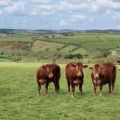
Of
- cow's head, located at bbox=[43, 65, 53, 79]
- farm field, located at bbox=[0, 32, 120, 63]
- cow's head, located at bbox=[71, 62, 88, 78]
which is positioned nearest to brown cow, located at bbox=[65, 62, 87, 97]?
cow's head, located at bbox=[71, 62, 88, 78]

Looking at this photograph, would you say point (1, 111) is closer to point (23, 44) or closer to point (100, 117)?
point (100, 117)

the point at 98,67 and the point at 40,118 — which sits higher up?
the point at 98,67

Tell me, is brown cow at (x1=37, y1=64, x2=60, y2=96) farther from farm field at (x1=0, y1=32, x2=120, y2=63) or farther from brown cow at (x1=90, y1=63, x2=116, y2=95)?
farm field at (x1=0, y1=32, x2=120, y2=63)

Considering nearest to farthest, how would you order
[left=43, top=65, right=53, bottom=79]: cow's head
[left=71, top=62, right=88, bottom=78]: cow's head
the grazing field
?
the grazing field → [left=71, top=62, right=88, bottom=78]: cow's head → [left=43, top=65, right=53, bottom=79]: cow's head

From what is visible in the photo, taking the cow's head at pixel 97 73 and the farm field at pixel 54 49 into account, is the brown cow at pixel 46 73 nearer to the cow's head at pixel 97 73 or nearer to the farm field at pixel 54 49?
the cow's head at pixel 97 73

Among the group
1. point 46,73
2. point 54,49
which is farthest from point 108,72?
point 54,49

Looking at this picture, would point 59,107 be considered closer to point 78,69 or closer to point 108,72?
point 78,69

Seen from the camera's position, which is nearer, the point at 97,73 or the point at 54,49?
the point at 97,73

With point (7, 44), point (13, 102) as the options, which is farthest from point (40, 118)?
point (7, 44)

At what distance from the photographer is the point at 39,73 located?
2047 centimetres

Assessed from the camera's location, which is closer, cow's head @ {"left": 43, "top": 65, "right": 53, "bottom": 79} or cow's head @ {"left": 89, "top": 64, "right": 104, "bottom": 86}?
cow's head @ {"left": 89, "top": 64, "right": 104, "bottom": 86}

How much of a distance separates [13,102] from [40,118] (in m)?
4.45

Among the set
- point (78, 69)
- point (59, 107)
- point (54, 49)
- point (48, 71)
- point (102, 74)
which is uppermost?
point (54, 49)

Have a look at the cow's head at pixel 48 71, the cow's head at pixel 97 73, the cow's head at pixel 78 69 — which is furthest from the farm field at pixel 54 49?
the cow's head at pixel 78 69
